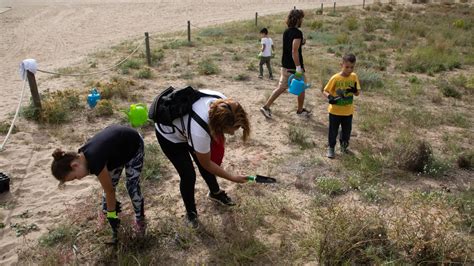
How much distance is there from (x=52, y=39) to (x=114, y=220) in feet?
54.5

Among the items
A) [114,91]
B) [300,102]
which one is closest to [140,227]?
[300,102]

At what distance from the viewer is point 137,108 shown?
19.2 ft

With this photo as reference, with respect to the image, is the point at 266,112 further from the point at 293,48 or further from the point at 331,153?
the point at 331,153

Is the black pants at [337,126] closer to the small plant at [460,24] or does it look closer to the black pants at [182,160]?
the black pants at [182,160]

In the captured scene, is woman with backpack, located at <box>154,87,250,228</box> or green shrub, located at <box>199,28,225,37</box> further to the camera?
green shrub, located at <box>199,28,225,37</box>

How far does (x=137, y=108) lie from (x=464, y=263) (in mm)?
4672

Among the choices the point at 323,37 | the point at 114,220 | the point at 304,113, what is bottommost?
the point at 304,113

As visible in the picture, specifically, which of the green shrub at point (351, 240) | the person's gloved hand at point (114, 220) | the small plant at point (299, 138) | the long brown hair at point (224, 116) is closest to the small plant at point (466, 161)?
the small plant at point (299, 138)

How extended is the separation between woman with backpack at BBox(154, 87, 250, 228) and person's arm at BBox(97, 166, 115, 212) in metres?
0.54

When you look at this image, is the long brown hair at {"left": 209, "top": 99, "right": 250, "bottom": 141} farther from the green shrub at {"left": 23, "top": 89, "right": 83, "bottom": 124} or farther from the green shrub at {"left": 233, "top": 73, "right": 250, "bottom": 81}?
the green shrub at {"left": 233, "top": 73, "right": 250, "bottom": 81}

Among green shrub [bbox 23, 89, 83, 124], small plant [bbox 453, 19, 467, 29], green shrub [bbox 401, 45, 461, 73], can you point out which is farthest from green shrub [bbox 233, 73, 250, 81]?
small plant [bbox 453, 19, 467, 29]

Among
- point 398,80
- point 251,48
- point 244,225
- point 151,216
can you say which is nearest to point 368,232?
point 244,225

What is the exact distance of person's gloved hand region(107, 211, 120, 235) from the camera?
3210 millimetres

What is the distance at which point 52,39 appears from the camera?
1720 centimetres
